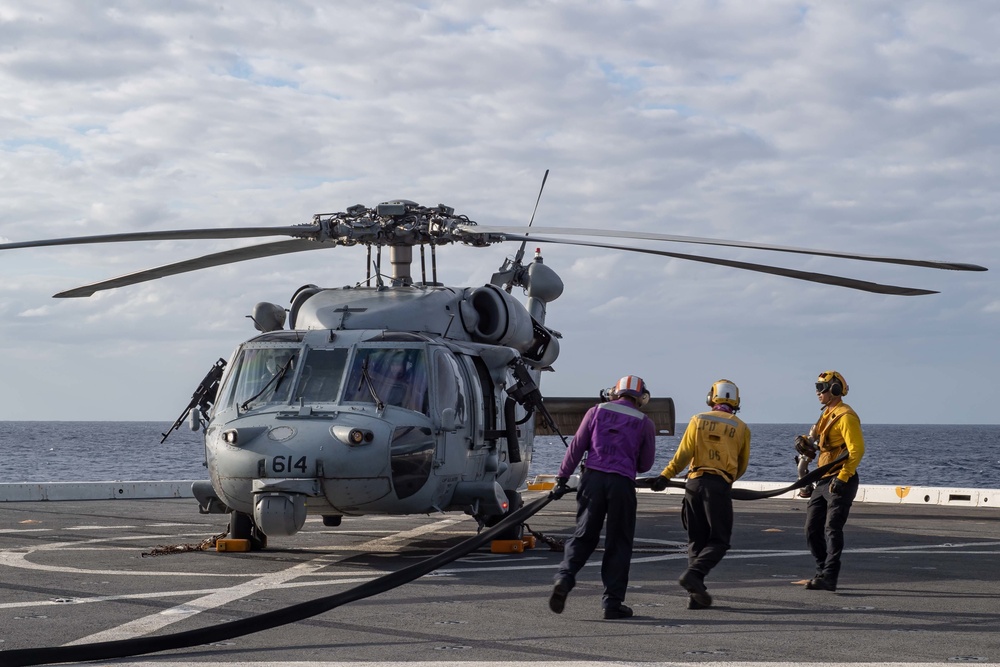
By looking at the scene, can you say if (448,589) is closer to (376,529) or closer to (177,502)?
(376,529)

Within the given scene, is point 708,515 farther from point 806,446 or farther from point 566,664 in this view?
point 566,664

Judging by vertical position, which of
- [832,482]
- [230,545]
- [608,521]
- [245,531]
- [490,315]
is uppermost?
[490,315]

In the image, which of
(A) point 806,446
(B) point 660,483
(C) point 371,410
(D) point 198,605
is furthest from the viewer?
(C) point 371,410

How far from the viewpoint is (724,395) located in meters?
10.0

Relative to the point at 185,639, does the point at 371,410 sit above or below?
above

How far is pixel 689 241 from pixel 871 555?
425 cm

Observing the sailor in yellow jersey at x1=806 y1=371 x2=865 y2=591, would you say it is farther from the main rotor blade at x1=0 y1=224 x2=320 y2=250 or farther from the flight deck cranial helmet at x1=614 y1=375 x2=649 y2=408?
the main rotor blade at x1=0 y1=224 x2=320 y2=250

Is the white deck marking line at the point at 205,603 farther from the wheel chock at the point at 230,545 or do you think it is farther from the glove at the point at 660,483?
the glove at the point at 660,483

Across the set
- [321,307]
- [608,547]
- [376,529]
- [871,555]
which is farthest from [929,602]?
[376,529]

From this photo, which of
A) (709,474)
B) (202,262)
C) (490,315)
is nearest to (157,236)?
(202,262)

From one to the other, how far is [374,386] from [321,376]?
2.00 feet

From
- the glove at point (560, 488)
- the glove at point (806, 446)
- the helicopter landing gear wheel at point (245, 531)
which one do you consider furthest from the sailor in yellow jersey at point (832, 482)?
the helicopter landing gear wheel at point (245, 531)

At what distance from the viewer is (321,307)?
46.6 feet

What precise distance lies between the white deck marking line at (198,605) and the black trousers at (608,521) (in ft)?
8.96
